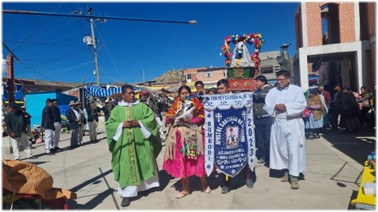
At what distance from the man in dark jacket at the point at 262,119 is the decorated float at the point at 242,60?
14.9ft

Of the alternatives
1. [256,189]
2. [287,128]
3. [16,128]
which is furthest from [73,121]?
[287,128]

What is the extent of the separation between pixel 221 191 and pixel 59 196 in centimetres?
216

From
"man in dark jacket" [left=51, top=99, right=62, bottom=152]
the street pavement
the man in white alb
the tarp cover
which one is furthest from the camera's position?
"man in dark jacket" [left=51, top=99, right=62, bottom=152]

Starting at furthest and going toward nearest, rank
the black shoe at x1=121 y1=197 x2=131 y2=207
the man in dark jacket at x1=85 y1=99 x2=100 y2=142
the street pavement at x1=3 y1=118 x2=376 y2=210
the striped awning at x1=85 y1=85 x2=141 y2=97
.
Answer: the striped awning at x1=85 y1=85 x2=141 y2=97 < the man in dark jacket at x1=85 y1=99 x2=100 y2=142 < the black shoe at x1=121 y1=197 x2=131 y2=207 < the street pavement at x1=3 y1=118 x2=376 y2=210

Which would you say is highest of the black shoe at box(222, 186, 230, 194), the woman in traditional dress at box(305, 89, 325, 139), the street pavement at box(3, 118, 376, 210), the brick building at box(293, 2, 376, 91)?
the brick building at box(293, 2, 376, 91)

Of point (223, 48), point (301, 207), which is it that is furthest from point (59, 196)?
point (223, 48)

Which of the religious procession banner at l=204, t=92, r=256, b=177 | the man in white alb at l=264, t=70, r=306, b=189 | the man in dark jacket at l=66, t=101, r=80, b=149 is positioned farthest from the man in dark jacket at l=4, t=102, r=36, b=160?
the man in white alb at l=264, t=70, r=306, b=189

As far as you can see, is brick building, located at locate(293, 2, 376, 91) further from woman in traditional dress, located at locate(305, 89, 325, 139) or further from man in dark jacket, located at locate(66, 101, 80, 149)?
man in dark jacket, located at locate(66, 101, 80, 149)

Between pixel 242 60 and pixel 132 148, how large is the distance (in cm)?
864

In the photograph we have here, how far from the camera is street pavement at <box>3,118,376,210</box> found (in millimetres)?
4000

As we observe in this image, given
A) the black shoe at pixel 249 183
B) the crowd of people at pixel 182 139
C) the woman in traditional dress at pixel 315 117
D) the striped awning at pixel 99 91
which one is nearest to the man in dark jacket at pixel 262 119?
the crowd of people at pixel 182 139

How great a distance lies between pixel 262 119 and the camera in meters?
6.15

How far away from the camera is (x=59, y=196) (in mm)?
3961

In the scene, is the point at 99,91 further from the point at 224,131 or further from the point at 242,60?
the point at 224,131
